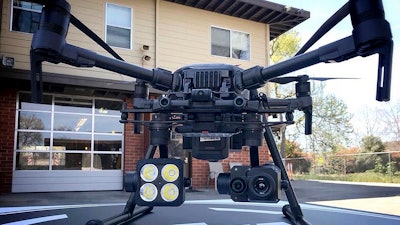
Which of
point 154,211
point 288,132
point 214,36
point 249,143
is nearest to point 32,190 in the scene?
point 154,211

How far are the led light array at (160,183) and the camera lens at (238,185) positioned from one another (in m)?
0.34

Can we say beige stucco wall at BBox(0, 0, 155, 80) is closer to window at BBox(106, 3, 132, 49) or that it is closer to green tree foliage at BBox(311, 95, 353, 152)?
window at BBox(106, 3, 132, 49)

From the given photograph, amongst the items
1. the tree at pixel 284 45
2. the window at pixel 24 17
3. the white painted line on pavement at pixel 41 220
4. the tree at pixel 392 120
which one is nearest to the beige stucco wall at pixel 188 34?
the window at pixel 24 17

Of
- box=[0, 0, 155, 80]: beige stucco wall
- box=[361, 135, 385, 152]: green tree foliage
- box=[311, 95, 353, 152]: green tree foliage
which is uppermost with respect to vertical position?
box=[0, 0, 155, 80]: beige stucco wall

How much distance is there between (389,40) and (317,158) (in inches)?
729

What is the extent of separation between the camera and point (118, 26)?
9625mm

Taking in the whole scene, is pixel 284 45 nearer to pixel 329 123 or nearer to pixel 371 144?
pixel 329 123

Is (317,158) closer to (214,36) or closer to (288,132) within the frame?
(288,132)

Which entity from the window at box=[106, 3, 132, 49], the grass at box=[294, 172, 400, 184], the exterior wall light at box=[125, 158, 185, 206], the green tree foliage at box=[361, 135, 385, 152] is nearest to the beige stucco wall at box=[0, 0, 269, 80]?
the window at box=[106, 3, 132, 49]

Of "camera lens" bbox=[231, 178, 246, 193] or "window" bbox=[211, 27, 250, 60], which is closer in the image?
"camera lens" bbox=[231, 178, 246, 193]

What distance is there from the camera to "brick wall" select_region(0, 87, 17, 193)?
8.25 m

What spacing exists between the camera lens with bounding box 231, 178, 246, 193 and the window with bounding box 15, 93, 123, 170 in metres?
7.67

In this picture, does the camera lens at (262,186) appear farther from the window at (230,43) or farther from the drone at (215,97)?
the window at (230,43)

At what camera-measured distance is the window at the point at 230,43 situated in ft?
35.8
